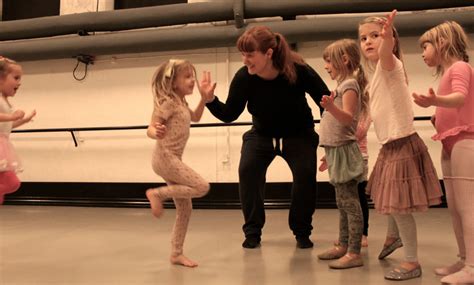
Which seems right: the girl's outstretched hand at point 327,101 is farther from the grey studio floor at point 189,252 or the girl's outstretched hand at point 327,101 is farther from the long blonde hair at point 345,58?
the grey studio floor at point 189,252

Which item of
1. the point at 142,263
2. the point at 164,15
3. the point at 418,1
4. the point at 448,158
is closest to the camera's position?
the point at 448,158

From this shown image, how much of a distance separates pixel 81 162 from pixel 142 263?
317cm

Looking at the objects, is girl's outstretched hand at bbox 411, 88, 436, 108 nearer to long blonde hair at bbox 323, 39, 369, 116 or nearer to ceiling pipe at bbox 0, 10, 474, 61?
long blonde hair at bbox 323, 39, 369, 116

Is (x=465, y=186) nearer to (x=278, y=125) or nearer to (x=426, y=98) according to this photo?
(x=426, y=98)

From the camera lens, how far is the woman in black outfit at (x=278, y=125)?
2.43 metres

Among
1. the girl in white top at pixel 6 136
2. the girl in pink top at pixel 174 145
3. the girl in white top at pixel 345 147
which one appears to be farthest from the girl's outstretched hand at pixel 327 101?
the girl in white top at pixel 6 136

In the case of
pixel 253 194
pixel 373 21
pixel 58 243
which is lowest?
pixel 58 243

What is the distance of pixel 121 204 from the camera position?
466 cm

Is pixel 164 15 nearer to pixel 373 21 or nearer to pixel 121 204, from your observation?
pixel 121 204

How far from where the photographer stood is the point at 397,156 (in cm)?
183

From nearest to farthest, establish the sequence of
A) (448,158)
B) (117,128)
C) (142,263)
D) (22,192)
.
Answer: (448,158)
(142,263)
(117,128)
(22,192)

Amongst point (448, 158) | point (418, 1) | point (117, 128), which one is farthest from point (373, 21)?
point (117, 128)

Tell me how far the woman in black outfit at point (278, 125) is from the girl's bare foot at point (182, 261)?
462mm

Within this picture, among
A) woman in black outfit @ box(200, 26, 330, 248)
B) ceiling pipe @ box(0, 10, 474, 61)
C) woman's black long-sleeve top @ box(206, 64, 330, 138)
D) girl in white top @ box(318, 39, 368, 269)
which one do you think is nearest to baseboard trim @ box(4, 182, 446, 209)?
ceiling pipe @ box(0, 10, 474, 61)
